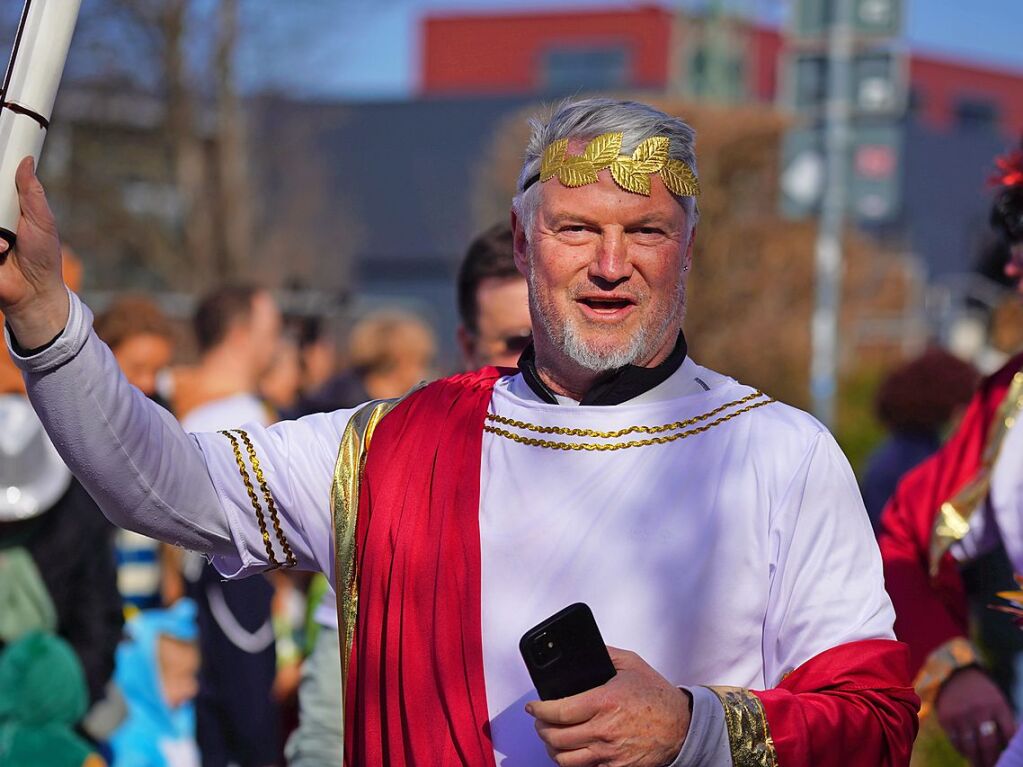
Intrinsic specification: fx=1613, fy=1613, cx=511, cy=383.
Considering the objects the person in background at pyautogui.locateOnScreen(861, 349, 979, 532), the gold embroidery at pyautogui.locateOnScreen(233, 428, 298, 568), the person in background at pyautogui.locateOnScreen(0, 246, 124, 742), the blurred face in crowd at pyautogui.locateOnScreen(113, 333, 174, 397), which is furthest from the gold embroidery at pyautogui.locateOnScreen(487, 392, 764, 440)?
the person in background at pyautogui.locateOnScreen(861, 349, 979, 532)

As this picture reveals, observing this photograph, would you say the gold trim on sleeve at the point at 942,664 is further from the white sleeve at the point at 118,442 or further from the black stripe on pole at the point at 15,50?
the black stripe on pole at the point at 15,50

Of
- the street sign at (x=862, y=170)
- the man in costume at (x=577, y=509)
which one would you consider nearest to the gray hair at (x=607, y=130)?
the man in costume at (x=577, y=509)

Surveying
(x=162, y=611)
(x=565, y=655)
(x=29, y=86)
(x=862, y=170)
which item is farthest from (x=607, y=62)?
(x=565, y=655)

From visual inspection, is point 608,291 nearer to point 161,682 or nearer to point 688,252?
point 688,252

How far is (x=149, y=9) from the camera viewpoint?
16375mm

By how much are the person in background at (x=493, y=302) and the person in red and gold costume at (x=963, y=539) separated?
1.03 m

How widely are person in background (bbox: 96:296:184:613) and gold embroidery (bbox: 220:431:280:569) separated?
126 inches

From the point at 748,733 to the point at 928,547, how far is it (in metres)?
1.61

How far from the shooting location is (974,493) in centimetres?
371

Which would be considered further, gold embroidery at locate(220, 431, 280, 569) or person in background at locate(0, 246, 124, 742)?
person in background at locate(0, 246, 124, 742)

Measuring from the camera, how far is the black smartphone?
7.30 feet

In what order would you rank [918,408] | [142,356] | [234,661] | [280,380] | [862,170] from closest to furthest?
[234,661] → [142,356] → [918,408] → [280,380] → [862,170]

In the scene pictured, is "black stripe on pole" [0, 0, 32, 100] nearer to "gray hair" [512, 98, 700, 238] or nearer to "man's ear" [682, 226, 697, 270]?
"gray hair" [512, 98, 700, 238]

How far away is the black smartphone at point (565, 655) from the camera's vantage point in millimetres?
2227
